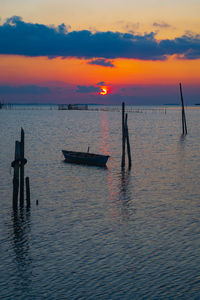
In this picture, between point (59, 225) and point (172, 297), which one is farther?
point (59, 225)

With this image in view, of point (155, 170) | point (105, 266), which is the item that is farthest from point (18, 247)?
point (155, 170)

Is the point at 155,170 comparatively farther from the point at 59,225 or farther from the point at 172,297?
the point at 172,297

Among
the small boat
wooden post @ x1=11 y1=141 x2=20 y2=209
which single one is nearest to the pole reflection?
wooden post @ x1=11 y1=141 x2=20 y2=209

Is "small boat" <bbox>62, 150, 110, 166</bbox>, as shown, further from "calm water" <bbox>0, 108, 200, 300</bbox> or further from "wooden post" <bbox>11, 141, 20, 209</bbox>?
"wooden post" <bbox>11, 141, 20, 209</bbox>

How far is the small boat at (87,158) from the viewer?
119 feet

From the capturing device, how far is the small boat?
119 feet

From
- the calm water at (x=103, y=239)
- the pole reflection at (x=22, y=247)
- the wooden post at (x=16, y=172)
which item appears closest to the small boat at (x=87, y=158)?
the calm water at (x=103, y=239)

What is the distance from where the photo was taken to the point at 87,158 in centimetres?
3756

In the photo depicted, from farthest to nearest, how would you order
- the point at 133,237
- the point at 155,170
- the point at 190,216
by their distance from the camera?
the point at 155,170
the point at 190,216
the point at 133,237

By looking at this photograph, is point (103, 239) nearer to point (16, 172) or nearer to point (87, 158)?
point (16, 172)

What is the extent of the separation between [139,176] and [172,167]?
18.9 feet

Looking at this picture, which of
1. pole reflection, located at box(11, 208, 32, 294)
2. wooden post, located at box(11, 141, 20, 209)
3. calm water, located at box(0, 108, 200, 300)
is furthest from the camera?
wooden post, located at box(11, 141, 20, 209)

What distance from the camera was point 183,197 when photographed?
2409 cm

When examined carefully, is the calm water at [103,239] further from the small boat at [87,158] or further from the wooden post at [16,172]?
the small boat at [87,158]
